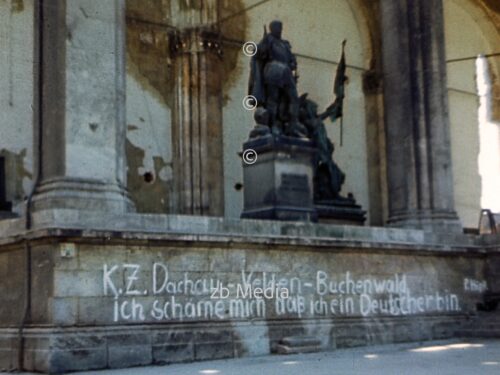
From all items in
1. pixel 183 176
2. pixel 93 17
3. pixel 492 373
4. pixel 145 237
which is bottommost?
pixel 492 373

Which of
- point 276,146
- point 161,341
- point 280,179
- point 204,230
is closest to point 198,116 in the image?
point 276,146

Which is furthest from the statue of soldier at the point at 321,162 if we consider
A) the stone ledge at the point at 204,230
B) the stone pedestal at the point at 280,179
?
the stone pedestal at the point at 280,179

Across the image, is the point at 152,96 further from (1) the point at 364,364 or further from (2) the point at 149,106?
(1) the point at 364,364

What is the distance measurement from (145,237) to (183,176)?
7600mm

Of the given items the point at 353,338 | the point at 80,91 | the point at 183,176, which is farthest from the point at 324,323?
the point at 183,176

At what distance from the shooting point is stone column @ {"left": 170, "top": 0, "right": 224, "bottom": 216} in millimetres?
19141

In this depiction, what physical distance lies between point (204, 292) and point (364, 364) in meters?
2.43

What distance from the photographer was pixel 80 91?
39.1ft

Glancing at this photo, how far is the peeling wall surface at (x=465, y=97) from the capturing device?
24484 millimetres

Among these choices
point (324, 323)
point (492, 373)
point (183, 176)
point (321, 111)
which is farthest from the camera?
point (321, 111)

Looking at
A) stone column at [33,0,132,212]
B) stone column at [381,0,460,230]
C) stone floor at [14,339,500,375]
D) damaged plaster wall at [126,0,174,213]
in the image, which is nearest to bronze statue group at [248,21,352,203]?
stone column at [381,0,460,230]

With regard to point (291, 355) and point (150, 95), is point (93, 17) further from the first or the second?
point (150, 95)

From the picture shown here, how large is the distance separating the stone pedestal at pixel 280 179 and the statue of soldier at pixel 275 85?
577mm

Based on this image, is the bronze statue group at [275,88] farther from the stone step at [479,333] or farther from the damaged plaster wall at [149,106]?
the stone step at [479,333]
